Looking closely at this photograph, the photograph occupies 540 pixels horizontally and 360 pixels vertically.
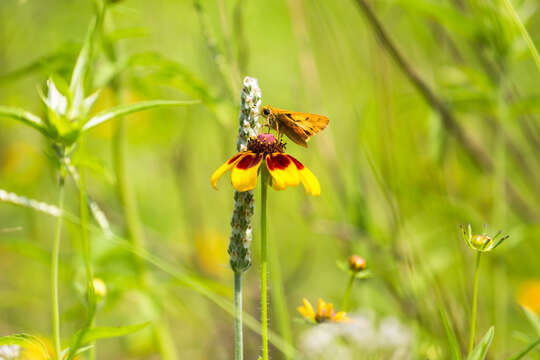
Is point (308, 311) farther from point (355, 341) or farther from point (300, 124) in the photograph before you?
point (300, 124)

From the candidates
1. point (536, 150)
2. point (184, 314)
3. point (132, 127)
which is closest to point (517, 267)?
point (536, 150)

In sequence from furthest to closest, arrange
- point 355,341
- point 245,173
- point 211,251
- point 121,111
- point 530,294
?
point 211,251, point 530,294, point 355,341, point 121,111, point 245,173

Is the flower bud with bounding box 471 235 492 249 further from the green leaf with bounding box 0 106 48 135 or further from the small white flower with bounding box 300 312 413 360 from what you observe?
the green leaf with bounding box 0 106 48 135

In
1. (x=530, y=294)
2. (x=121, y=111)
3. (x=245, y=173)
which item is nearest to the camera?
(x=245, y=173)

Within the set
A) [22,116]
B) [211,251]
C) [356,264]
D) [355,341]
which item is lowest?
[355,341]

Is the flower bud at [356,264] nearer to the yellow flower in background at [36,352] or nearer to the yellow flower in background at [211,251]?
the yellow flower in background at [36,352]

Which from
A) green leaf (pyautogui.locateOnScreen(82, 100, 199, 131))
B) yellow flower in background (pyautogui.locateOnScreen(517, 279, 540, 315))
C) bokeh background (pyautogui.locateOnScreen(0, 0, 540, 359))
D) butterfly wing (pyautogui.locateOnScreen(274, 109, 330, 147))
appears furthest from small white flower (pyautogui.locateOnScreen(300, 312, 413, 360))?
yellow flower in background (pyautogui.locateOnScreen(517, 279, 540, 315))

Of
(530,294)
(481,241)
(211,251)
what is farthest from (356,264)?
(211,251)

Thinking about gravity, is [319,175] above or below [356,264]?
above
